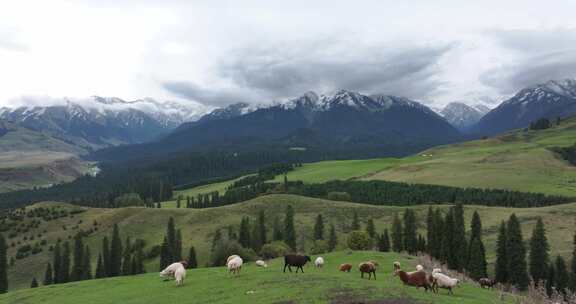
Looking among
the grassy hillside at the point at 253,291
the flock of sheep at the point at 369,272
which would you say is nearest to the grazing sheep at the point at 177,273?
the flock of sheep at the point at 369,272

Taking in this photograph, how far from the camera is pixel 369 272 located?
43.2 metres

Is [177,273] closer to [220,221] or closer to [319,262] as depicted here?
[319,262]

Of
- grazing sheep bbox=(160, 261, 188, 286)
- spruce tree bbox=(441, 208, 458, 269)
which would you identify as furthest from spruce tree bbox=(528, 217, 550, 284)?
grazing sheep bbox=(160, 261, 188, 286)

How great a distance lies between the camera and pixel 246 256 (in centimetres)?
9019

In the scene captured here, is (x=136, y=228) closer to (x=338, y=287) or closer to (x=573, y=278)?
(x=573, y=278)

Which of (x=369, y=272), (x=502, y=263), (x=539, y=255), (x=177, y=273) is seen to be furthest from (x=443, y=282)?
(x=539, y=255)

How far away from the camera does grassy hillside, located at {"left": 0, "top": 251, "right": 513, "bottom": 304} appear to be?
105ft

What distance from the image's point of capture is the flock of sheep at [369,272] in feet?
119

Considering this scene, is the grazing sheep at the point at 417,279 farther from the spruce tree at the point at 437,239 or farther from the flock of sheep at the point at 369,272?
the spruce tree at the point at 437,239

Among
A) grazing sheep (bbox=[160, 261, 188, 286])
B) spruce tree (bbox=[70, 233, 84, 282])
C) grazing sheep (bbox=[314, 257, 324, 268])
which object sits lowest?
spruce tree (bbox=[70, 233, 84, 282])

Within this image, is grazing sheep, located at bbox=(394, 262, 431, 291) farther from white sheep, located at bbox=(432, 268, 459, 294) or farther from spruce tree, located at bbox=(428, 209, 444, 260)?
spruce tree, located at bbox=(428, 209, 444, 260)

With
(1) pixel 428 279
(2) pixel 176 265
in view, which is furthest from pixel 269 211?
(1) pixel 428 279

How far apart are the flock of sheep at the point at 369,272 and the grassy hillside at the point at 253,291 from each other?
0.78 meters

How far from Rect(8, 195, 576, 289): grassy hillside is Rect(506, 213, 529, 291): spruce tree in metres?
26.4
